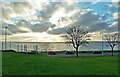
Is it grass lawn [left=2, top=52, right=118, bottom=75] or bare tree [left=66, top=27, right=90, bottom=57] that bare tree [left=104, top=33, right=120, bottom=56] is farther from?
grass lawn [left=2, top=52, right=118, bottom=75]

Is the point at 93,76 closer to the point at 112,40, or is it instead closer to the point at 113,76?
the point at 113,76

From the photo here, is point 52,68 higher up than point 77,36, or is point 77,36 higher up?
point 77,36

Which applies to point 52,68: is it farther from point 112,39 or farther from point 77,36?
point 112,39

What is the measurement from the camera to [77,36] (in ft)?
251

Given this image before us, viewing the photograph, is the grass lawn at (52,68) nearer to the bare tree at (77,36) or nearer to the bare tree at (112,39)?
the bare tree at (77,36)

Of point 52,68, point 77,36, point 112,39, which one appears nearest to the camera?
point 52,68

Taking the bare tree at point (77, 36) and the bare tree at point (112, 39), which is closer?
the bare tree at point (77, 36)

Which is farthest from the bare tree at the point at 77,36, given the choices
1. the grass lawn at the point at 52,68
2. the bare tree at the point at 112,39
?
the grass lawn at the point at 52,68

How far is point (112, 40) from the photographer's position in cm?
8869

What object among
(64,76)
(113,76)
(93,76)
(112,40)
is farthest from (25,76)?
(112,40)

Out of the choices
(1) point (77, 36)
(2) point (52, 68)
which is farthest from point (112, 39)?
(2) point (52, 68)

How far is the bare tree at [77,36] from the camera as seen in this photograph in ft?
250

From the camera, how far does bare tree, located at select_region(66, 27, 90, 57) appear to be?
76.2 metres

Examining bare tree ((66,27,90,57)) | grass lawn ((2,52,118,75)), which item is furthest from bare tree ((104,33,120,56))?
grass lawn ((2,52,118,75))
